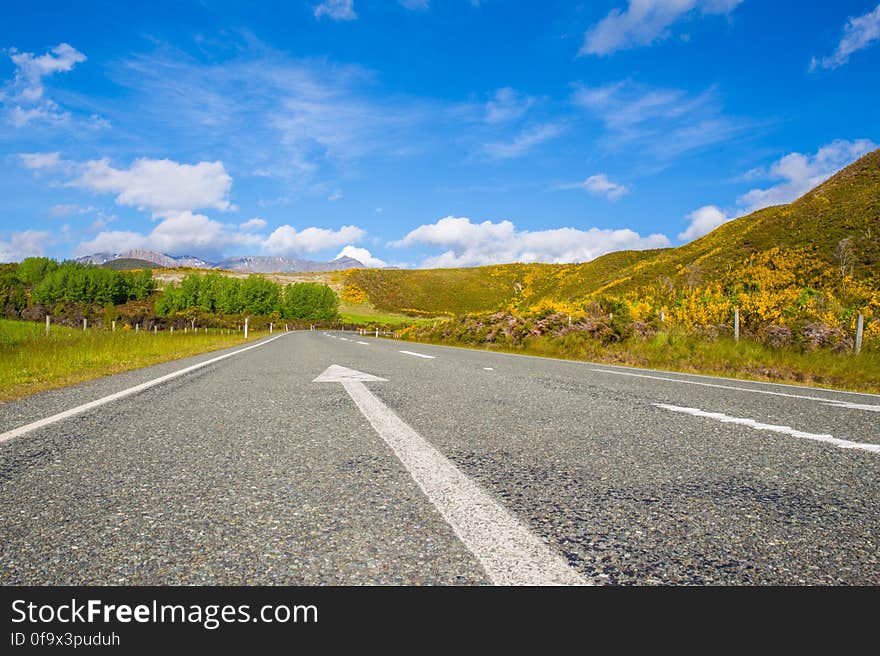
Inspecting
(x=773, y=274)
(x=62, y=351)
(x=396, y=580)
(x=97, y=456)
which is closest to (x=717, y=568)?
(x=396, y=580)

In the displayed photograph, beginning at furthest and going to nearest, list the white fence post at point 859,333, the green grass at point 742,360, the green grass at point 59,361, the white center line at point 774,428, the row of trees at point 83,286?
1. the row of trees at point 83,286
2. the white fence post at point 859,333
3. the green grass at point 742,360
4. the green grass at point 59,361
5. the white center line at point 774,428

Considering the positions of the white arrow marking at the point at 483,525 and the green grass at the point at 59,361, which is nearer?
the white arrow marking at the point at 483,525

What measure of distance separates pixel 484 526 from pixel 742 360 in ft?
40.4

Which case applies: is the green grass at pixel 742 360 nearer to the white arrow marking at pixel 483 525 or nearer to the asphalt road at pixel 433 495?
the asphalt road at pixel 433 495

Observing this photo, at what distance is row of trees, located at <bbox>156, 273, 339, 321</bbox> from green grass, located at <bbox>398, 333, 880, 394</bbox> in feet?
307

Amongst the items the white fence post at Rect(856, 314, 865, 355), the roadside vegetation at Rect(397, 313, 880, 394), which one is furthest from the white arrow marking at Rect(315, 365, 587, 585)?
the white fence post at Rect(856, 314, 865, 355)

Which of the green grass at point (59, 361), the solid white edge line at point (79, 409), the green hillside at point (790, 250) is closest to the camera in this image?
the solid white edge line at point (79, 409)

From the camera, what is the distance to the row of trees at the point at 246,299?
101 meters

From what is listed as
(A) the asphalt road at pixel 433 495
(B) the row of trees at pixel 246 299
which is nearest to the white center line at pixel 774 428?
(A) the asphalt road at pixel 433 495

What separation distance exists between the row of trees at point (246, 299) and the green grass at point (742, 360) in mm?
93626

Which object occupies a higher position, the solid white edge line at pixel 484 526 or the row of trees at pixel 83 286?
the row of trees at pixel 83 286
